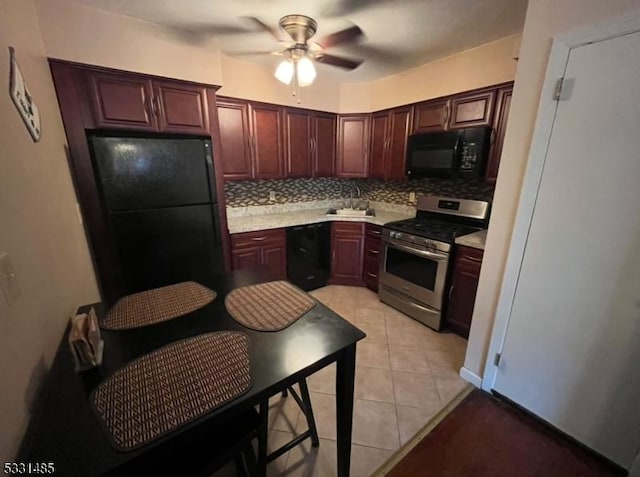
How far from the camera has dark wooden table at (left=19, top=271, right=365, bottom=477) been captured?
1.89 ft

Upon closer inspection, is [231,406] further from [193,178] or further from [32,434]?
[193,178]

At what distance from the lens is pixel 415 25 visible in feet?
6.13

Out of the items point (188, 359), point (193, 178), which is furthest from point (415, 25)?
point (188, 359)

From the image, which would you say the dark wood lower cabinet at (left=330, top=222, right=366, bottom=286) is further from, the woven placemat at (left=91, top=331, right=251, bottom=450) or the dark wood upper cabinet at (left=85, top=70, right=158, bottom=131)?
the woven placemat at (left=91, top=331, right=251, bottom=450)

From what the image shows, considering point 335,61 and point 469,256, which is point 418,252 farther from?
point 335,61

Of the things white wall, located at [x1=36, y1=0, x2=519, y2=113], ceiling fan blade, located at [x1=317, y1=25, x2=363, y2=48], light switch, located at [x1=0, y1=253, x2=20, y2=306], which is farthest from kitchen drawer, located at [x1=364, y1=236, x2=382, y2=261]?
light switch, located at [x1=0, y1=253, x2=20, y2=306]

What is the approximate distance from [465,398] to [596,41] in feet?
6.63

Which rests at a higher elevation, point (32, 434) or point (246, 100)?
point (246, 100)

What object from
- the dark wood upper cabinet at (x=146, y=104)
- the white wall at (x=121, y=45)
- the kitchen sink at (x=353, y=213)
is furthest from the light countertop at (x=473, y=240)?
the white wall at (x=121, y=45)

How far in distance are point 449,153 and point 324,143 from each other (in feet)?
4.73

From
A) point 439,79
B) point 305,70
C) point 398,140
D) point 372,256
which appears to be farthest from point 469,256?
point 305,70

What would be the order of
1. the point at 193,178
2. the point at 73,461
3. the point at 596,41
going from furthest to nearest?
the point at 193,178, the point at 596,41, the point at 73,461

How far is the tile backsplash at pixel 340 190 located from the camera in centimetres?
272

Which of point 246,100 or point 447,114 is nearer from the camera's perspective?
point 447,114
